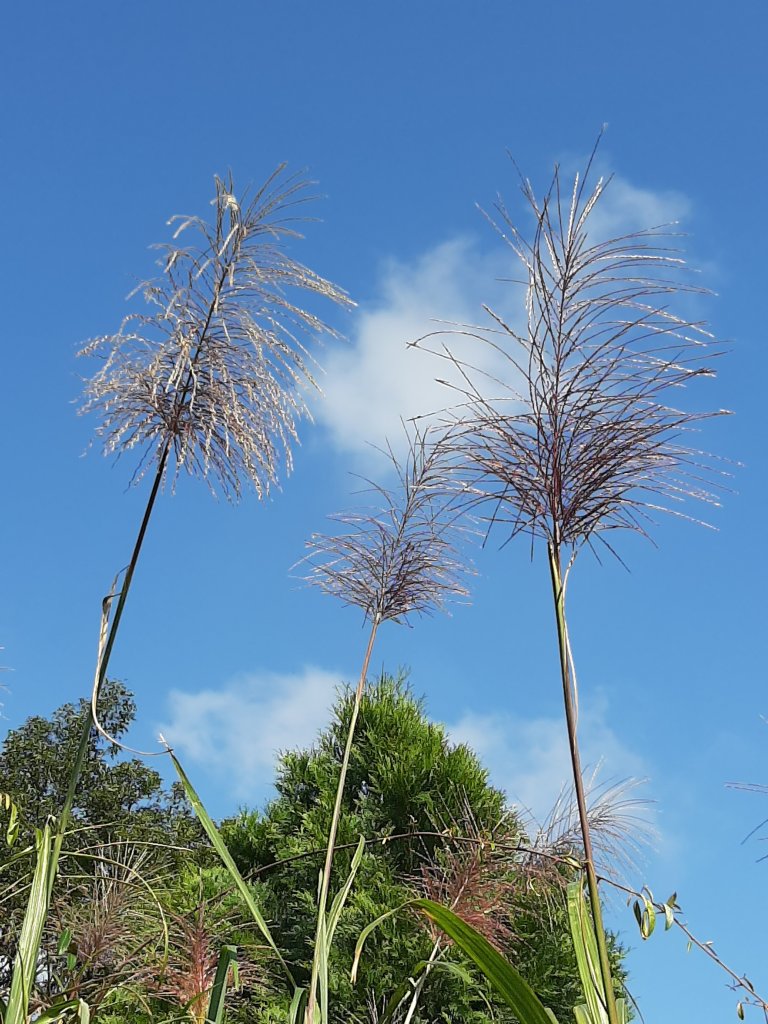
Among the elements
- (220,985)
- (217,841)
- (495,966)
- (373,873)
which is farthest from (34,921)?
(373,873)

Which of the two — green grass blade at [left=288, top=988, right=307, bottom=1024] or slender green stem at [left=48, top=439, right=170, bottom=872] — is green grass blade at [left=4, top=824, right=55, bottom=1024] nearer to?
slender green stem at [left=48, top=439, right=170, bottom=872]

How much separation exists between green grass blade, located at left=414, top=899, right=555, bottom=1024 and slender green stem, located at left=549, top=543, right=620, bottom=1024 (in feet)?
0.59

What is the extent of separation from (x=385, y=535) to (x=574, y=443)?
2.02m

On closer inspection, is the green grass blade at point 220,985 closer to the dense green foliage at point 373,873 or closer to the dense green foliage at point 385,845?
the dense green foliage at point 373,873

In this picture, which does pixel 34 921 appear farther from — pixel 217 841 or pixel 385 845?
pixel 385 845

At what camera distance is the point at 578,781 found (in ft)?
5.22

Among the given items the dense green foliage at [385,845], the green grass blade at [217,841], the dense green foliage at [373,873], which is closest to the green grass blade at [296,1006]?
the green grass blade at [217,841]

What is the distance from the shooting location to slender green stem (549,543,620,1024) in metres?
1.49

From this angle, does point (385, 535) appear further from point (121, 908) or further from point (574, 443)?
point (574, 443)

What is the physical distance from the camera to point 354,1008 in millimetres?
6277

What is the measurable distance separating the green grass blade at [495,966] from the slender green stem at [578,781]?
0.18 m

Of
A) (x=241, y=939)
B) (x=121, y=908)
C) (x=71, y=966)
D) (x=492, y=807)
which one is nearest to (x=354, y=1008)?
(x=241, y=939)

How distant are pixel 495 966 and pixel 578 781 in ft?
1.22

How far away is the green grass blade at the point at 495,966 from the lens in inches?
49.6
